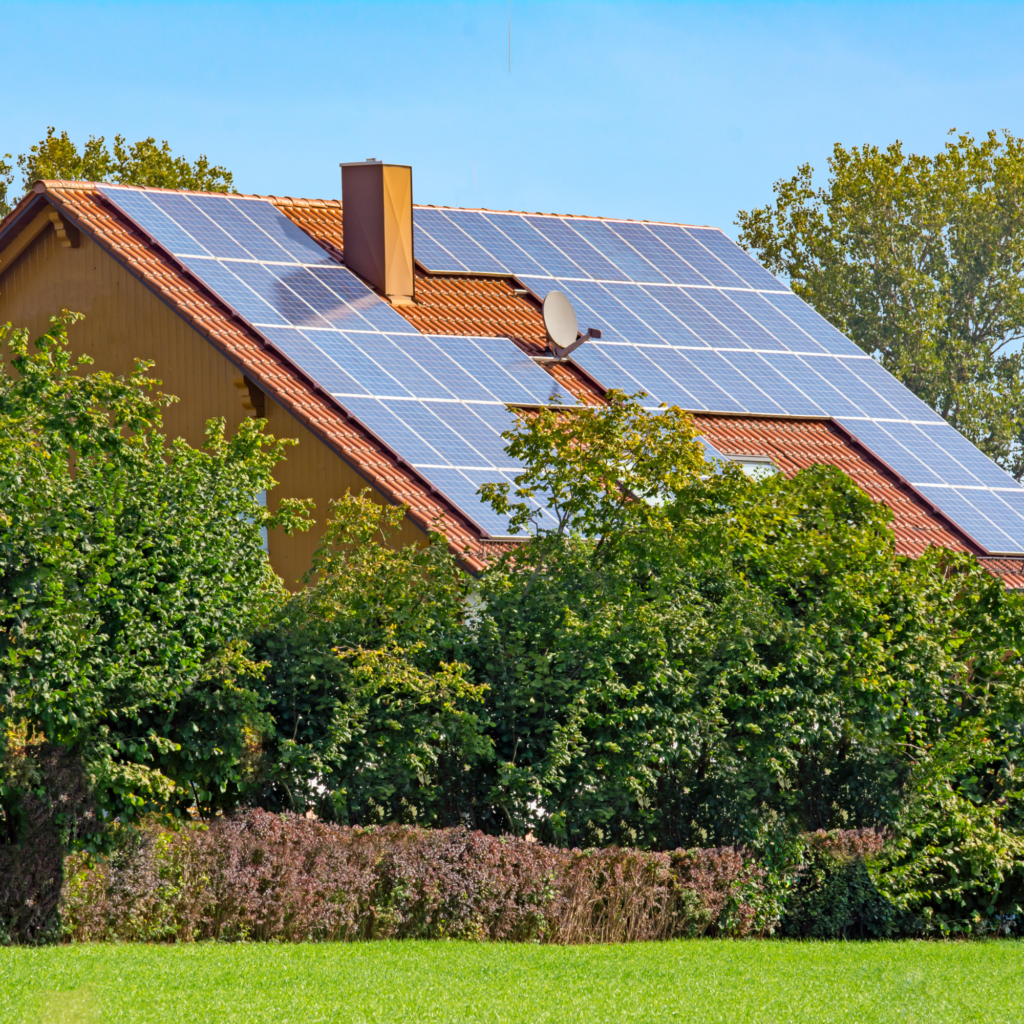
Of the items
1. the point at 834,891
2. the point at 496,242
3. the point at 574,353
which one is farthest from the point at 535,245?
the point at 834,891

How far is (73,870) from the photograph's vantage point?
41.6ft

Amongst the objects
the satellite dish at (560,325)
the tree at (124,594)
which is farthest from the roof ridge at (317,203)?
the tree at (124,594)

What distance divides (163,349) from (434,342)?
3.94 m

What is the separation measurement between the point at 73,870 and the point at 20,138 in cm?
3419

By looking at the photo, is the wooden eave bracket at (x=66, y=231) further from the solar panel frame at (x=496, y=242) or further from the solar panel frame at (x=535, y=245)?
the solar panel frame at (x=535, y=245)

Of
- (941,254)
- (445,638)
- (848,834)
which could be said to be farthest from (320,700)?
(941,254)


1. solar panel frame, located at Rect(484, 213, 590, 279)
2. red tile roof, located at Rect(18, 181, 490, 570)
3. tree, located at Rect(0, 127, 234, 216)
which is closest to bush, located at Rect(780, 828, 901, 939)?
red tile roof, located at Rect(18, 181, 490, 570)

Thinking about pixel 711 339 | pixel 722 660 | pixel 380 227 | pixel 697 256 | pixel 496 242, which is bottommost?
pixel 722 660

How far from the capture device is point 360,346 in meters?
21.9

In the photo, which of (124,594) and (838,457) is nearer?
(124,594)

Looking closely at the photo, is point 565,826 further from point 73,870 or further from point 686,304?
point 686,304

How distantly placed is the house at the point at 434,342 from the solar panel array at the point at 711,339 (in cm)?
5

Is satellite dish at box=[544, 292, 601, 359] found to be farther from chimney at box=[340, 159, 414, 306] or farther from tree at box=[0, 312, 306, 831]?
tree at box=[0, 312, 306, 831]

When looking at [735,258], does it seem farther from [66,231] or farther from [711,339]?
[66,231]
